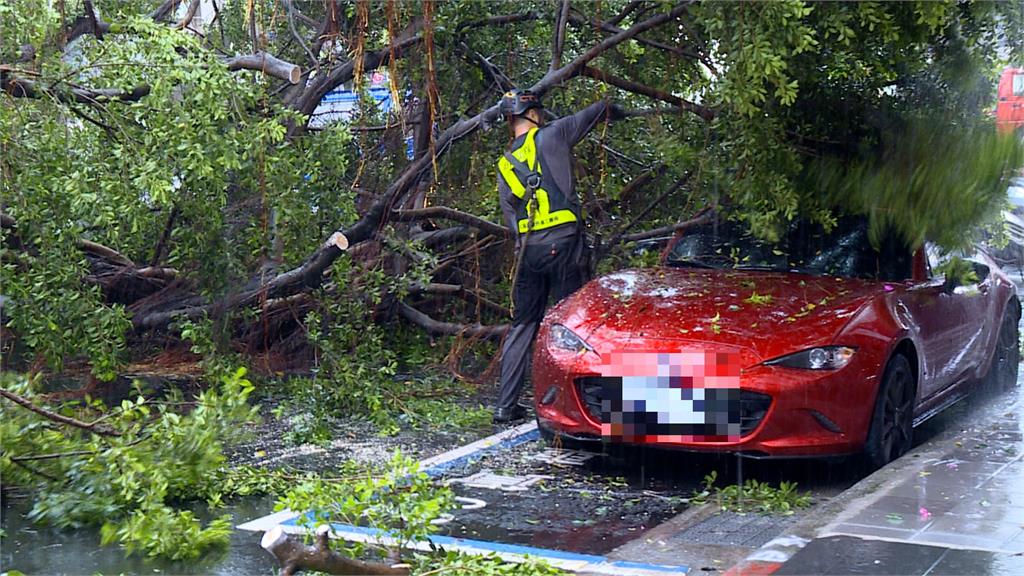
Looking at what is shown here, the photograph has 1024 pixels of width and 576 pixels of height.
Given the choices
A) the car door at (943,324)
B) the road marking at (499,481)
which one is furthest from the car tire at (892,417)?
the road marking at (499,481)

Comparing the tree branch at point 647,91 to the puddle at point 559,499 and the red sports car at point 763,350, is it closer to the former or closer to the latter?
the red sports car at point 763,350

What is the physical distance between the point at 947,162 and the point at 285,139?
4.35m

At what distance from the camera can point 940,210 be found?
253 inches

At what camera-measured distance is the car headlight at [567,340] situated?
22.3ft

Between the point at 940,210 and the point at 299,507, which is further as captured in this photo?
the point at 940,210

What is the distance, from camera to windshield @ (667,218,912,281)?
752 centimetres

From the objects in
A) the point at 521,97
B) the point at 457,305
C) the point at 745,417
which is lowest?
the point at 745,417

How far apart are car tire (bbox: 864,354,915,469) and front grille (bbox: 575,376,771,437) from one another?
715mm

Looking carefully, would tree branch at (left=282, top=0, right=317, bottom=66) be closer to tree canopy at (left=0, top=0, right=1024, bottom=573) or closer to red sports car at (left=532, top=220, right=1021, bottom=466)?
tree canopy at (left=0, top=0, right=1024, bottom=573)

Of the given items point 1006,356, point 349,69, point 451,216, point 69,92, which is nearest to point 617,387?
point 451,216

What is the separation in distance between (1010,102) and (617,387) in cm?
264

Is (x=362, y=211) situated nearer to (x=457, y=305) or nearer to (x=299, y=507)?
(x=457, y=305)

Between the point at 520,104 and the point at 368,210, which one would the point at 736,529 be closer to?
the point at 520,104

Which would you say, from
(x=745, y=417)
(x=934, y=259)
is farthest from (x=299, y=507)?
(x=934, y=259)
